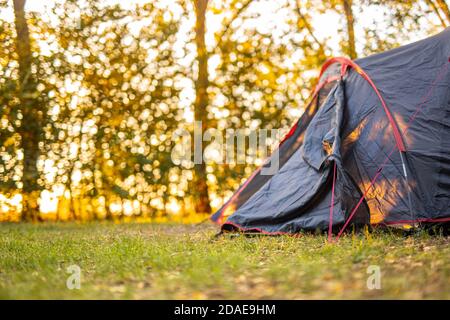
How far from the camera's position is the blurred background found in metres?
10.1

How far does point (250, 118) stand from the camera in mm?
12344

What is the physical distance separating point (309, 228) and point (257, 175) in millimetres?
2149

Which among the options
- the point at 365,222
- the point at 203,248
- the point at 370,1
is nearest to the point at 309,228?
the point at 365,222

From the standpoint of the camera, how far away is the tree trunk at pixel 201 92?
467 inches

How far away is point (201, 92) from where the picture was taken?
1189 centimetres

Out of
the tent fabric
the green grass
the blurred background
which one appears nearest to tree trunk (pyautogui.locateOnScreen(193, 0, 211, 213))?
the blurred background

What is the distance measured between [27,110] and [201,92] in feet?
12.7

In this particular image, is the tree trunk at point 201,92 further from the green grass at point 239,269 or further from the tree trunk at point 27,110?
the green grass at point 239,269

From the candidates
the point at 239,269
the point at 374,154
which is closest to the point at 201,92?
the point at 374,154

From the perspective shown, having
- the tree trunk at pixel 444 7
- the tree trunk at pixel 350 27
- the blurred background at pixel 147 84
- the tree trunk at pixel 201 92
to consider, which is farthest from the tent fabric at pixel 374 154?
the tree trunk at pixel 350 27

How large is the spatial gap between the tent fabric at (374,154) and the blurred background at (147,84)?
492 centimetres

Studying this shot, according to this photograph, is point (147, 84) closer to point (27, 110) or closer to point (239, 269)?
point (27, 110)

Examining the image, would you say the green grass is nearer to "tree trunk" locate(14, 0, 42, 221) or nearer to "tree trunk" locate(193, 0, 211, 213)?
"tree trunk" locate(14, 0, 42, 221)
